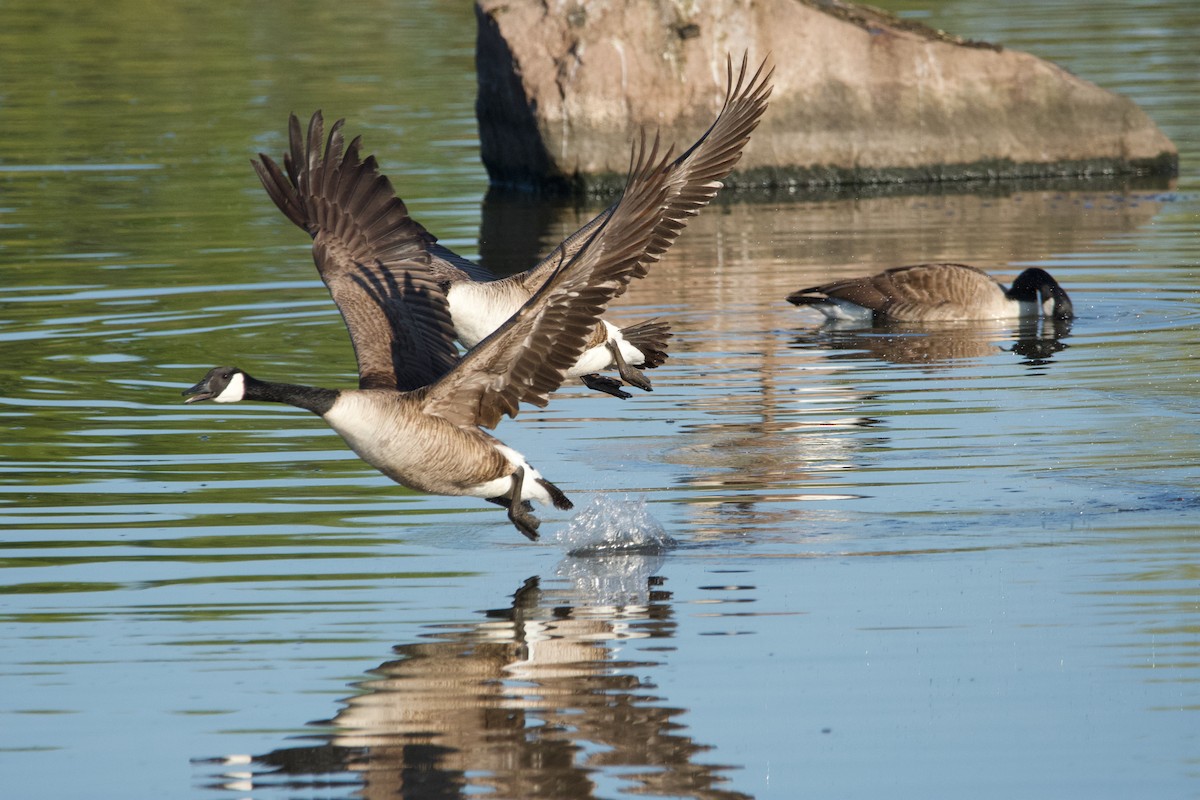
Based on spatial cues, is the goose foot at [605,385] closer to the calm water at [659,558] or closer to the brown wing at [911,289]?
the calm water at [659,558]

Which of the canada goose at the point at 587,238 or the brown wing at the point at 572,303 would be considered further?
the canada goose at the point at 587,238

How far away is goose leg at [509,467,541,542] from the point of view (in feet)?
27.1

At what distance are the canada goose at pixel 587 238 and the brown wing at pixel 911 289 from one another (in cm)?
335

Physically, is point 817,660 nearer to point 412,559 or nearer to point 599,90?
point 412,559

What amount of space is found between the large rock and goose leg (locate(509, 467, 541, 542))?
1193cm

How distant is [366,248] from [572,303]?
2.44m

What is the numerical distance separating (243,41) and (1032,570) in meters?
30.1

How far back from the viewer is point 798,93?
20.2 meters

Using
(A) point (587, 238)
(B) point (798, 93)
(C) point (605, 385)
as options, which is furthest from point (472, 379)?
(B) point (798, 93)

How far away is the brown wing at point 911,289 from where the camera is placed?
13742mm

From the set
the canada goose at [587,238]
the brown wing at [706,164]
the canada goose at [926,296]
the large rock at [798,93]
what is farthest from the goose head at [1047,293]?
the large rock at [798,93]

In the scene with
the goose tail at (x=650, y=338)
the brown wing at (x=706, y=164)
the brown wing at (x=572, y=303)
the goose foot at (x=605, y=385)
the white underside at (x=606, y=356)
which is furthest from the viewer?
the goose tail at (x=650, y=338)

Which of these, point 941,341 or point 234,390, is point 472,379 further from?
point 941,341

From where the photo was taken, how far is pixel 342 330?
14.0 meters
